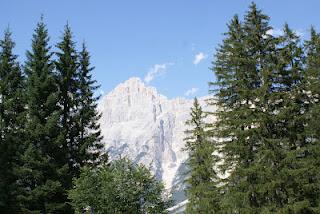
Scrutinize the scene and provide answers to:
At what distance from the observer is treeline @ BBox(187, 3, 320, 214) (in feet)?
67.9

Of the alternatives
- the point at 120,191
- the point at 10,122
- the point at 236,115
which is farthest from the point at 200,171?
the point at 10,122

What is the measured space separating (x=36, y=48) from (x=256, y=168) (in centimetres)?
1821

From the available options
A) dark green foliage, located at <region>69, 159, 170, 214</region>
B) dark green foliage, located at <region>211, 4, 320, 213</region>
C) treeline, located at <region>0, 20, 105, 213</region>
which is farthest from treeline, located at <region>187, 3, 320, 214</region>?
treeline, located at <region>0, 20, 105, 213</region>

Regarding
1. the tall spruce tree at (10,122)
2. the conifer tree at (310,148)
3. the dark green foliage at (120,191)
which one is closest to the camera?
the dark green foliage at (120,191)

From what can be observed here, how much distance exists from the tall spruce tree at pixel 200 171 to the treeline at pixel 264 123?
0.18m

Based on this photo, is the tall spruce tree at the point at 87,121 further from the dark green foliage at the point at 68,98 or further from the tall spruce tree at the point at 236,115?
the tall spruce tree at the point at 236,115

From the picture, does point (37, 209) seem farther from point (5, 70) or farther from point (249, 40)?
point (249, 40)

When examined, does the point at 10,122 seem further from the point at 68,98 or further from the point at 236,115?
the point at 236,115

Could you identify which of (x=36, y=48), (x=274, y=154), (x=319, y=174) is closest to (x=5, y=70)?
(x=36, y=48)

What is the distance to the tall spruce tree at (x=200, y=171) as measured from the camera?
25.7 meters

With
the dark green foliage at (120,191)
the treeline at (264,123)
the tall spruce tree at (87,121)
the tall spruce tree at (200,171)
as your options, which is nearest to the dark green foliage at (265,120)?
the treeline at (264,123)

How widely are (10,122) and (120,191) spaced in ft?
38.0

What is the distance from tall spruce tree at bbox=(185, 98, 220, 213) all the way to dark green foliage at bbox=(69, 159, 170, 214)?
491 cm

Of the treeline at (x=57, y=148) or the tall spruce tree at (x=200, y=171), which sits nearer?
the treeline at (x=57, y=148)
